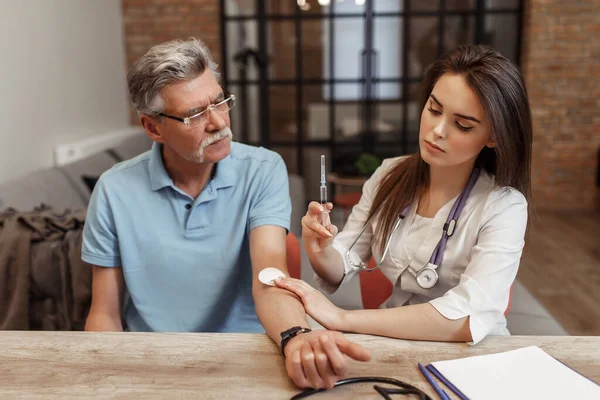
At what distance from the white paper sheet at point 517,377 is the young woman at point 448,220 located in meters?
0.10

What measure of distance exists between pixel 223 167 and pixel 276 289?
0.43 m

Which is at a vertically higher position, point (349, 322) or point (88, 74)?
point (88, 74)

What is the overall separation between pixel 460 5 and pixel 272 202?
4459 millimetres

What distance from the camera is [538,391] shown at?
3.00ft

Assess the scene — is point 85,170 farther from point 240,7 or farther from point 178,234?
point 240,7

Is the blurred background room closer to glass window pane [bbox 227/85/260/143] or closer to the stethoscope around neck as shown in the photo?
glass window pane [bbox 227/85/260/143]

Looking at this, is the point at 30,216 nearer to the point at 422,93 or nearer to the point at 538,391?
the point at 422,93

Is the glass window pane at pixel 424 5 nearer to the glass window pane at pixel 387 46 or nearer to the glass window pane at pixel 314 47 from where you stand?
the glass window pane at pixel 387 46

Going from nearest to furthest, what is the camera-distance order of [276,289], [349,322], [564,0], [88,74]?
[349,322] < [276,289] < [88,74] < [564,0]

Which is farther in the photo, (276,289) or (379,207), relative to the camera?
(379,207)

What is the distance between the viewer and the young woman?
1181 millimetres

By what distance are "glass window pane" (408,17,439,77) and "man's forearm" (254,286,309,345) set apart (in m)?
4.46

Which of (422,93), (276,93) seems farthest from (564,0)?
(422,93)

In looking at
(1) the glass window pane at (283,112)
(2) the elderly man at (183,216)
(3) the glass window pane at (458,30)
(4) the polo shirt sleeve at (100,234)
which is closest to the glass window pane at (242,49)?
(1) the glass window pane at (283,112)
